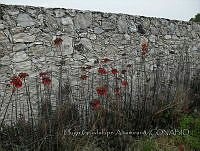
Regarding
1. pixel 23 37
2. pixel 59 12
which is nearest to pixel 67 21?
pixel 59 12

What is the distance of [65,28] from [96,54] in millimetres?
705

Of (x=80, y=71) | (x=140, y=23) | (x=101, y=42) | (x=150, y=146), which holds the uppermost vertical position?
(x=140, y=23)

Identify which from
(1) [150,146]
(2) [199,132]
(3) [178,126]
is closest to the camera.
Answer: (1) [150,146]

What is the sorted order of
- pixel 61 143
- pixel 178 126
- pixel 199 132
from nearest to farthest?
pixel 61 143, pixel 199 132, pixel 178 126

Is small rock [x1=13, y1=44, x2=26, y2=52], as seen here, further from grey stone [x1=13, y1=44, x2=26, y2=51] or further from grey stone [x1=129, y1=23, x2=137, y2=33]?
grey stone [x1=129, y1=23, x2=137, y2=33]

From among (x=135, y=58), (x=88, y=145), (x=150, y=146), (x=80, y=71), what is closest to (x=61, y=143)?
(x=88, y=145)

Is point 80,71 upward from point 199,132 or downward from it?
upward

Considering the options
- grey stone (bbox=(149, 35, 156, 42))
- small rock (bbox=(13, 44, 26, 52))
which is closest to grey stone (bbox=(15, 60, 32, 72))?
small rock (bbox=(13, 44, 26, 52))

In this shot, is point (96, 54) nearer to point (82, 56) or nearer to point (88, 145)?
point (82, 56)

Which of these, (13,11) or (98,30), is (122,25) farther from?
(13,11)

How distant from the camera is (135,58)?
488cm

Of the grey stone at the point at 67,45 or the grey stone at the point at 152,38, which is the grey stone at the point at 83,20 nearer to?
the grey stone at the point at 67,45

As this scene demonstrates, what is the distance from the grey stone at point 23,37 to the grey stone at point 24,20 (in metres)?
0.14

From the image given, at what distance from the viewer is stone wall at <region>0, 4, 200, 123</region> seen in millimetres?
3432
